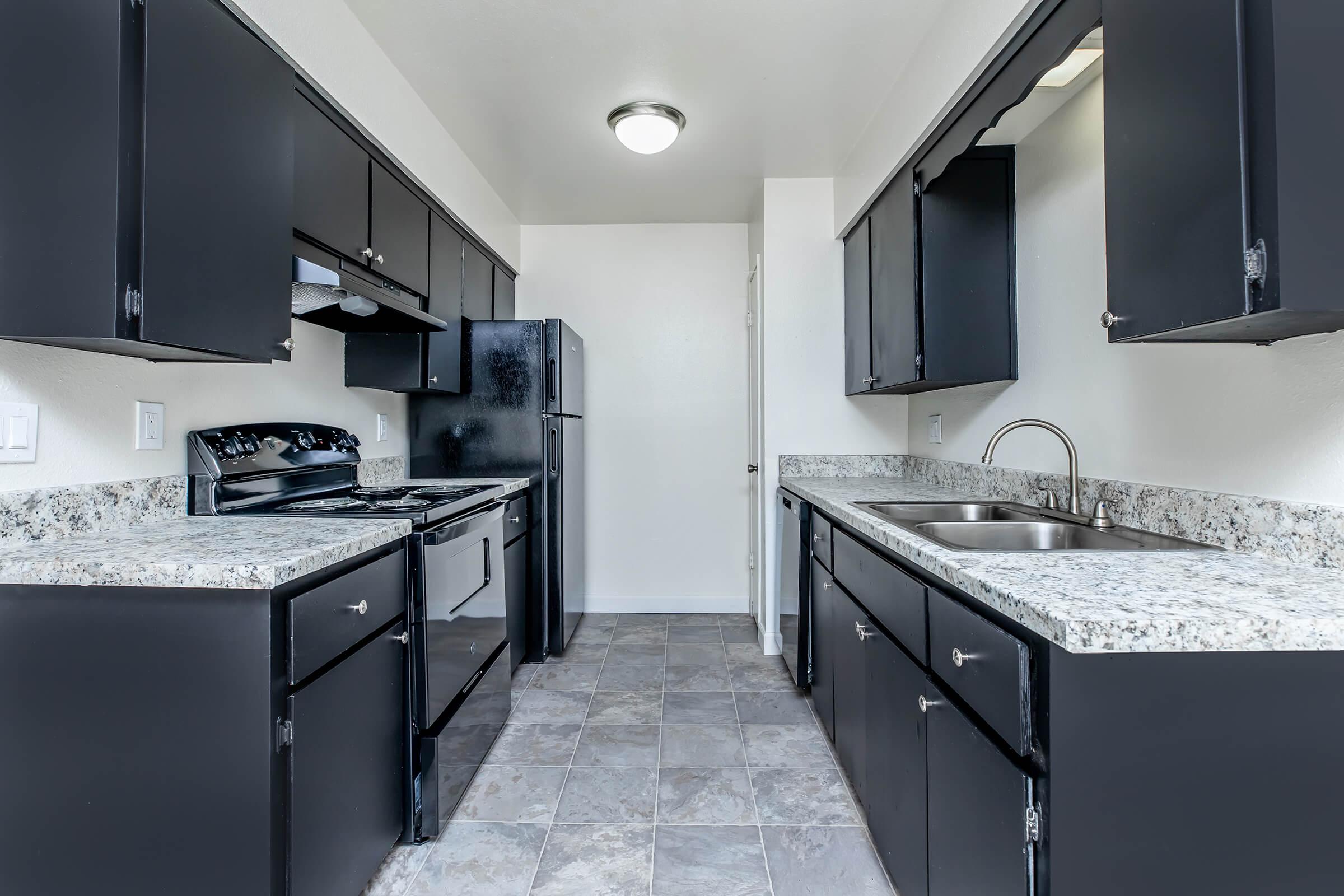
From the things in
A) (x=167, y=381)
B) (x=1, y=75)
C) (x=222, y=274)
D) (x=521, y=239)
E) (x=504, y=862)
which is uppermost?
(x=521, y=239)

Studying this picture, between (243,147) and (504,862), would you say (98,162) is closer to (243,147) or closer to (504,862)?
(243,147)

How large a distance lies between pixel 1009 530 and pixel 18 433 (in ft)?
7.47

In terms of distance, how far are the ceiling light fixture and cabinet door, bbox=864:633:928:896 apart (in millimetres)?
1982

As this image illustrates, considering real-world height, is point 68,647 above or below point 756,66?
below

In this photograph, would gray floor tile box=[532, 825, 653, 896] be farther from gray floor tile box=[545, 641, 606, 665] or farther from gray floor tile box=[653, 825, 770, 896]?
gray floor tile box=[545, 641, 606, 665]

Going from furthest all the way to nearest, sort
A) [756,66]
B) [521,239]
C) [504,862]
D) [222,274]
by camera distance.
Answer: [521,239]
[756,66]
[504,862]
[222,274]

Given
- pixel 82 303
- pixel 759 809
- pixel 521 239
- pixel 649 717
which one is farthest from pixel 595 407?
pixel 82 303

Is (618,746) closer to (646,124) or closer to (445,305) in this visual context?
(445,305)

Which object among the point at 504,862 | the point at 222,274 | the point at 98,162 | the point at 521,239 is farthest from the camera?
the point at 521,239

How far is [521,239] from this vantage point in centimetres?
385

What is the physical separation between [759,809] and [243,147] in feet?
6.88

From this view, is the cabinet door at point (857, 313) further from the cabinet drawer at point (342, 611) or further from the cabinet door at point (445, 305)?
the cabinet drawer at point (342, 611)

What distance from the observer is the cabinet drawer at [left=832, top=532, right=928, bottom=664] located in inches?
51.1

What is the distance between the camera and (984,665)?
1.00 metres
